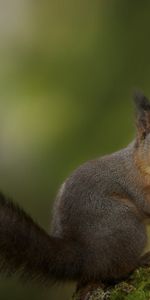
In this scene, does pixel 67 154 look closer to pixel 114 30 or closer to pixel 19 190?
pixel 19 190

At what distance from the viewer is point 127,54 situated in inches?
367

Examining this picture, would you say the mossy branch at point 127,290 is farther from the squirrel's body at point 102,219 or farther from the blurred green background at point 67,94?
the blurred green background at point 67,94

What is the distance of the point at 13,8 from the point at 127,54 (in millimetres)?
2528

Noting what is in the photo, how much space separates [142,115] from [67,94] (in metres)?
4.56

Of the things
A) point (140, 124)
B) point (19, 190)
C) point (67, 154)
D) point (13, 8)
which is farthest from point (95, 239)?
point (13, 8)

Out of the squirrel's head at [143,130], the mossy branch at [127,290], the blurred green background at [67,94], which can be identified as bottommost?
the blurred green background at [67,94]

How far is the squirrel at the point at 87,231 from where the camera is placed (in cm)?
415

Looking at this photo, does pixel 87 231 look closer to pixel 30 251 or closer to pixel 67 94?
pixel 30 251

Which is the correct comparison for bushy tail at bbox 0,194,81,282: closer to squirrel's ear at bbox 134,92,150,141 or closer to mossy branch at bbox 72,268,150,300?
mossy branch at bbox 72,268,150,300

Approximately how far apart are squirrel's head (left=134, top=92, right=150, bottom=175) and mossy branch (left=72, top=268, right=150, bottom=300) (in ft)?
2.95

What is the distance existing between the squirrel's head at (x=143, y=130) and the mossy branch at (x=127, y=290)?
898mm

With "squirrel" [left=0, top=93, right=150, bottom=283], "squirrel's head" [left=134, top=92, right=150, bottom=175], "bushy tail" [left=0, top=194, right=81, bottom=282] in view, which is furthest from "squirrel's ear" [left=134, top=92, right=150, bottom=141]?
"bushy tail" [left=0, top=194, right=81, bottom=282]

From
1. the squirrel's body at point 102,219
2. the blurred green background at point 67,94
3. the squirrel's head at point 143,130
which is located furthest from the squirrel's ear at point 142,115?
the blurred green background at point 67,94

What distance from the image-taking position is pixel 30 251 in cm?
418
